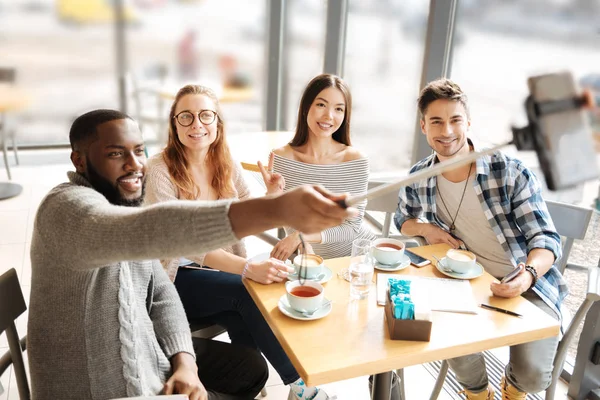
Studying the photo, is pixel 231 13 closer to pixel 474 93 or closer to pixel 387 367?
pixel 474 93

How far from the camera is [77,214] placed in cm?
101

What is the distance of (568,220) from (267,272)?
1314 mm

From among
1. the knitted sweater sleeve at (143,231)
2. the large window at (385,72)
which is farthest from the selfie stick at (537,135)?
the large window at (385,72)

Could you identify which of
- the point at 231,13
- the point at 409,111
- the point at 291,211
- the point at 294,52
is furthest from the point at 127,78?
the point at 291,211

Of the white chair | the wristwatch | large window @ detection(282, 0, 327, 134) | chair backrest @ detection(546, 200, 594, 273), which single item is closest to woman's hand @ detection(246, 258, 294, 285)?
the wristwatch

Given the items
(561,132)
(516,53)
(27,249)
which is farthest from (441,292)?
(27,249)

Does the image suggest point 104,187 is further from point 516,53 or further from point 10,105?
point 10,105

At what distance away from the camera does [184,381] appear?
4.66 feet

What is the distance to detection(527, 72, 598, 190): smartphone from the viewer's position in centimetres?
93

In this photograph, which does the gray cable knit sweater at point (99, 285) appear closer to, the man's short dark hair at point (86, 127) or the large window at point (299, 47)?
the man's short dark hair at point (86, 127)

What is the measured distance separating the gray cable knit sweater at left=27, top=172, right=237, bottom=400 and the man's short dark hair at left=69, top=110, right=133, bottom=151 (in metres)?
0.08

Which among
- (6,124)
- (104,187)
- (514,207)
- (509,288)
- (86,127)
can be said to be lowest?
(6,124)

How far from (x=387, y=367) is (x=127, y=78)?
5004 millimetres

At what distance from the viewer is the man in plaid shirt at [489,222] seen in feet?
6.10
